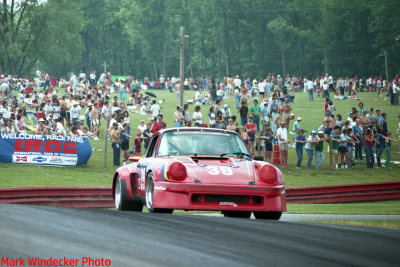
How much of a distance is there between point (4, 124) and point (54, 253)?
76.6 ft

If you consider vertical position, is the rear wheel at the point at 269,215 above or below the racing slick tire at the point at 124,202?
below

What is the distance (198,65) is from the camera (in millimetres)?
Result: 101875

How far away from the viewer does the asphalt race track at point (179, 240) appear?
6.18 metres

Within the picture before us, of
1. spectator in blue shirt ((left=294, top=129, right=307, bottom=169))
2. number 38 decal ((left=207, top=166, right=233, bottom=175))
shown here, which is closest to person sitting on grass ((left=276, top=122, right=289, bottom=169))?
spectator in blue shirt ((left=294, top=129, right=307, bottom=169))

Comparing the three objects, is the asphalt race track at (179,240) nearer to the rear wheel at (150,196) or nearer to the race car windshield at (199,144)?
the rear wheel at (150,196)

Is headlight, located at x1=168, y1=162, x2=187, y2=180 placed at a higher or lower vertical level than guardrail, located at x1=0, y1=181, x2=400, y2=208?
higher

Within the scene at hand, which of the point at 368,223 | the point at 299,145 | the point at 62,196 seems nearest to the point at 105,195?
the point at 62,196

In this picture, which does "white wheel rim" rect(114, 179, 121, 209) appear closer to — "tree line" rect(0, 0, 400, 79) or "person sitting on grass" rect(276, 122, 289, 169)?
"person sitting on grass" rect(276, 122, 289, 169)

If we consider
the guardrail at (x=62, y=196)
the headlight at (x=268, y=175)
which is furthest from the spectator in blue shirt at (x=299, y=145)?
the headlight at (x=268, y=175)

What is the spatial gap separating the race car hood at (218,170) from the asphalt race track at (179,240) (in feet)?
3.69

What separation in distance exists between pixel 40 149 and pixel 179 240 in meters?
17.1

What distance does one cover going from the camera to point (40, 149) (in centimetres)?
2347

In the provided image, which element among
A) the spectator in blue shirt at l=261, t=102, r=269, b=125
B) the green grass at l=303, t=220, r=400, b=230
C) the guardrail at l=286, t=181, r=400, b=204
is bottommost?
the guardrail at l=286, t=181, r=400, b=204

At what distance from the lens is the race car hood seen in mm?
10281
